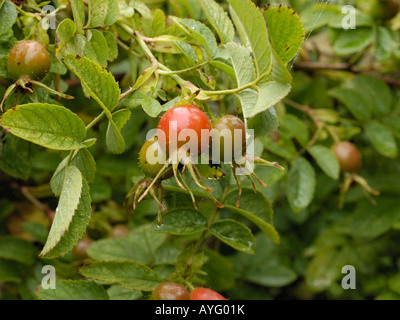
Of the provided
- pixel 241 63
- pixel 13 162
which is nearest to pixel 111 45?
pixel 241 63

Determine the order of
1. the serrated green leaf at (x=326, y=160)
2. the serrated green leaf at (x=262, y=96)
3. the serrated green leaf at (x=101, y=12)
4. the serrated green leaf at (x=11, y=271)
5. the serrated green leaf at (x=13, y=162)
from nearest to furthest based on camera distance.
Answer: the serrated green leaf at (x=262, y=96) < the serrated green leaf at (x=101, y=12) < the serrated green leaf at (x=13, y=162) < the serrated green leaf at (x=11, y=271) < the serrated green leaf at (x=326, y=160)

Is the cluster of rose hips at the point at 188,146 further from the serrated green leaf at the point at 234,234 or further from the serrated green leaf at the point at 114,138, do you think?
the serrated green leaf at the point at 234,234

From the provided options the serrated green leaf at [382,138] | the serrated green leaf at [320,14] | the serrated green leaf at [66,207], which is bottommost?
the serrated green leaf at [66,207]

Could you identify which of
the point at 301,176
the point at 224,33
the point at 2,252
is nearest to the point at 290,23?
the point at 224,33

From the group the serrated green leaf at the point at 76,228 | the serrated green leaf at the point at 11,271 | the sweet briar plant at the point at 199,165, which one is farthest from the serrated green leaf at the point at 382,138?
the serrated green leaf at the point at 11,271

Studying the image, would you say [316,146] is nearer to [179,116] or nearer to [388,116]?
[388,116]
